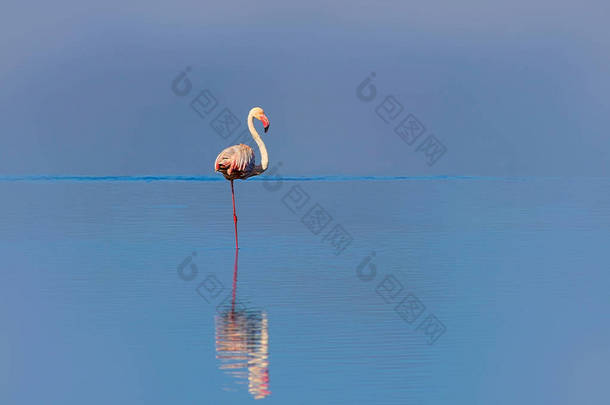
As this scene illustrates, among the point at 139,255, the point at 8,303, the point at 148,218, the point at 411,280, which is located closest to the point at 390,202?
the point at 148,218

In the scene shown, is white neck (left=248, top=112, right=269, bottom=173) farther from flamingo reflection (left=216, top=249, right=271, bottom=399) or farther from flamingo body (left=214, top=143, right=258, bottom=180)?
flamingo reflection (left=216, top=249, right=271, bottom=399)

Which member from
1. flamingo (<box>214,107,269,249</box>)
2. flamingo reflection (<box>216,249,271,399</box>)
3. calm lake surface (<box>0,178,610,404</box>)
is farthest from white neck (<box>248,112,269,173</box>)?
flamingo reflection (<box>216,249,271,399</box>)

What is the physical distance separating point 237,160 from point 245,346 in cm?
833

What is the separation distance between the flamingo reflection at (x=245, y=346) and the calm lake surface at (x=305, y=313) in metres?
0.02

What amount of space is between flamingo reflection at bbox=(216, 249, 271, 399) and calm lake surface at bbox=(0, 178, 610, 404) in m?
0.02

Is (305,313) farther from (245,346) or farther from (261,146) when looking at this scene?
(261,146)

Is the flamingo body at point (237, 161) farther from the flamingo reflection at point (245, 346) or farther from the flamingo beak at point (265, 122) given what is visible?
the flamingo reflection at point (245, 346)

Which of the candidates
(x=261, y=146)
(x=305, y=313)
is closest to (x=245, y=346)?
(x=305, y=313)

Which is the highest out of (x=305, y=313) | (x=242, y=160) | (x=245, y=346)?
(x=242, y=160)

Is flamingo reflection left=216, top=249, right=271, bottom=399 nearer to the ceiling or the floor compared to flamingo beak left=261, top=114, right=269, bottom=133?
nearer to the floor

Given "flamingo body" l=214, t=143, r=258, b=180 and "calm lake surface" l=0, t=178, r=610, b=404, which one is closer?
"calm lake surface" l=0, t=178, r=610, b=404

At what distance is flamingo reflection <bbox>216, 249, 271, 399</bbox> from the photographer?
7395 mm

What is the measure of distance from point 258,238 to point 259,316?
6778 mm

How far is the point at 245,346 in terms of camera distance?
839 centimetres
